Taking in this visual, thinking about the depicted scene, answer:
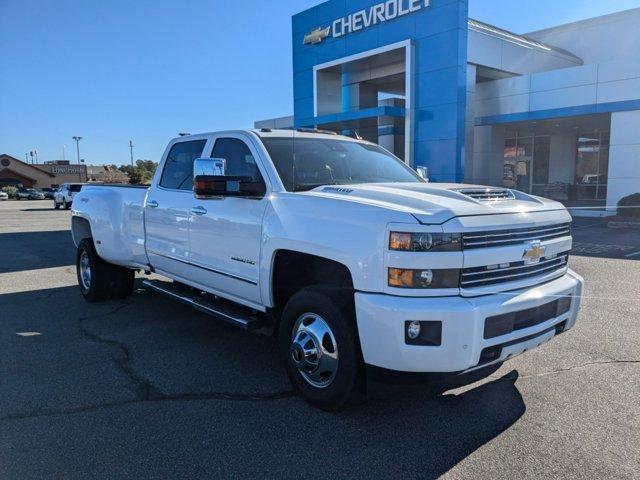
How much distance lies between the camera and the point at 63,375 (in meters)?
4.41

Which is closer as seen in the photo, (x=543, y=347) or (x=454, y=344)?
(x=454, y=344)

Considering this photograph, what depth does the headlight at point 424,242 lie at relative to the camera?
10.2ft

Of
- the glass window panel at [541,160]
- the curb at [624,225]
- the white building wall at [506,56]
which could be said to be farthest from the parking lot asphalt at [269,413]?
the glass window panel at [541,160]

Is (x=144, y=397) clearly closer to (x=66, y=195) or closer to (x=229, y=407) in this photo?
(x=229, y=407)

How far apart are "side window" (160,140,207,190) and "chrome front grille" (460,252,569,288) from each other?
312 cm

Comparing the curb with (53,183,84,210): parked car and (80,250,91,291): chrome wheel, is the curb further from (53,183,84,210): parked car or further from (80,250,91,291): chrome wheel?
(53,183,84,210): parked car

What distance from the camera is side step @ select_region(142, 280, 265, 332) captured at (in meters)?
4.29

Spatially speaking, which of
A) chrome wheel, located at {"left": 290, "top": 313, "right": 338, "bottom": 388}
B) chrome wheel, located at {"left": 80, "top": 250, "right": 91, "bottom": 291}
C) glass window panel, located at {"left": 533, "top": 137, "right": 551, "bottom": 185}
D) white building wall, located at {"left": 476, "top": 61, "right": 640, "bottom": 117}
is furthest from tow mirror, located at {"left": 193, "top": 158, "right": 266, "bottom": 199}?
glass window panel, located at {"left": 533, "top": 137, "right": 551, "bottom": 185}

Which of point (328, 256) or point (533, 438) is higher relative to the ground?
point (328, 256)

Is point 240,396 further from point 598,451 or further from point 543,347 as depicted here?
point 543,347

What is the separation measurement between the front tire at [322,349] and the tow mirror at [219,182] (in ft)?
3.32

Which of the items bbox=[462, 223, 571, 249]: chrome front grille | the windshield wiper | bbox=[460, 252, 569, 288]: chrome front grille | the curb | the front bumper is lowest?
the curb

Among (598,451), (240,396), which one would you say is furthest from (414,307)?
(240,396)

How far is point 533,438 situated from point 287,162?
2750 mm
